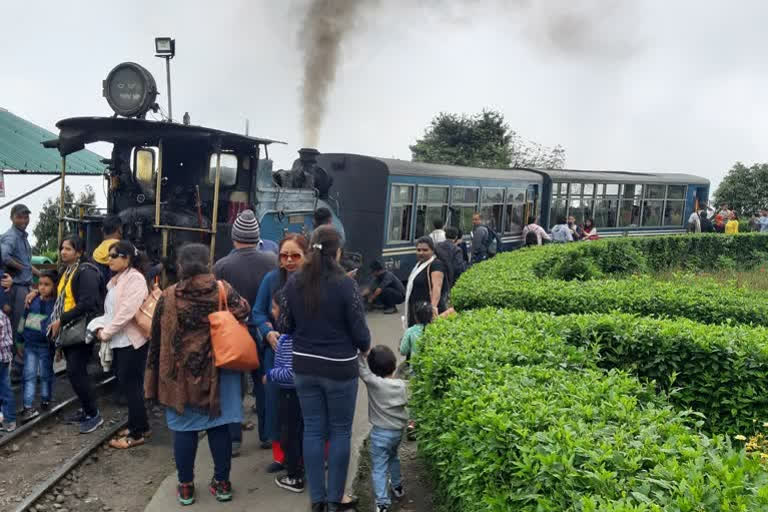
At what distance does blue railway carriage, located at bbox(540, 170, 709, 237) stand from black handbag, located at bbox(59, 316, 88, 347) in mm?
15063

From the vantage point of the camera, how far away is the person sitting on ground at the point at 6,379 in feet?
20.7

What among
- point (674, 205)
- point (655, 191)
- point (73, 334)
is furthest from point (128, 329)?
point (674, 205)

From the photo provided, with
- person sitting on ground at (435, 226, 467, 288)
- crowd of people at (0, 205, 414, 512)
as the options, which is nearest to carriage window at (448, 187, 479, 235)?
person sitting on ground at (435, 226, 467, 288)

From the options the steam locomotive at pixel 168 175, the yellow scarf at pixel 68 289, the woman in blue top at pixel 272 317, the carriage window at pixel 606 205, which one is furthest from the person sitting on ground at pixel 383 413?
the carriage window at pixel 606 205

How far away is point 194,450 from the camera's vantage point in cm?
502

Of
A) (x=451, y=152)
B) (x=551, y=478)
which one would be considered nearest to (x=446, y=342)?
(x=551, y=478)

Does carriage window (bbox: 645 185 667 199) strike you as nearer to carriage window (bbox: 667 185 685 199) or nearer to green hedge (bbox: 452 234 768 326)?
carriage window (bbox: 667 185 685 199)

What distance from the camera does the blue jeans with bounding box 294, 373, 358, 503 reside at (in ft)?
15.0

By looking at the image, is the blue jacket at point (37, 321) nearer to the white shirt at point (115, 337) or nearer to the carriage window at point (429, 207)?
the white shirt at point (115, 337)

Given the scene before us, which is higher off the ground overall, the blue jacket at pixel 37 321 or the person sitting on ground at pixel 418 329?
the person sitting on ground at pixel 418 329

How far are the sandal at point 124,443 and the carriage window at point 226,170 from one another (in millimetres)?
3756

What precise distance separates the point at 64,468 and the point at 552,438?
161 inches

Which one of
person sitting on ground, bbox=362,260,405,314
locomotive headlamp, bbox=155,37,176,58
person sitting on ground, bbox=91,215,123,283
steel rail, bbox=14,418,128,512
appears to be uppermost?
locomotive headlamp, bbox=155,37,176,58

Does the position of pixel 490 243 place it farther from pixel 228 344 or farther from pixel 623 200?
pixel 623 200
